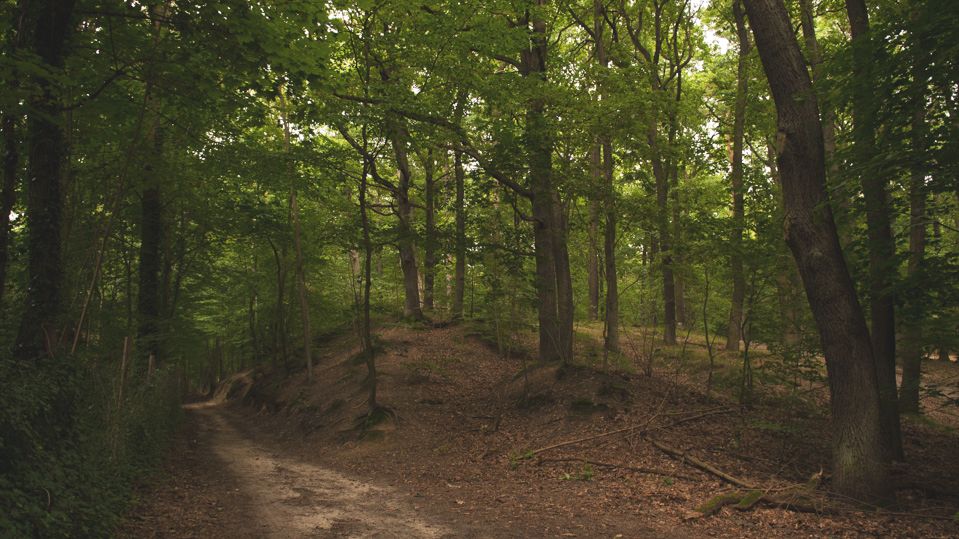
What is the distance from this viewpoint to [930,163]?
6281mm

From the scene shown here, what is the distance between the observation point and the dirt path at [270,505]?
21.7 feet

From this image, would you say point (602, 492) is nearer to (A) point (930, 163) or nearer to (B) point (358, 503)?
(B) point (358, 503)

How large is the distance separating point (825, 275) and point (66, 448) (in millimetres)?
9396

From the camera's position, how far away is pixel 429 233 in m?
13.4

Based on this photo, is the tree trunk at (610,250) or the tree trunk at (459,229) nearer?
the tree trunk at (610,250)

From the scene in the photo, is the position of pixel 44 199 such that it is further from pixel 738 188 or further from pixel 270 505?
pixel 738 188

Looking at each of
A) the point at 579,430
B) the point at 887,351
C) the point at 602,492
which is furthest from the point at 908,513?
the point at 579,430

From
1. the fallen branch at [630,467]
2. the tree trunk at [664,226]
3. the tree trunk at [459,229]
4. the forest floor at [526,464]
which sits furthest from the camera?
the tree trunk at [459,229]

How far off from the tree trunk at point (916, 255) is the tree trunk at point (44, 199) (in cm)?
1016

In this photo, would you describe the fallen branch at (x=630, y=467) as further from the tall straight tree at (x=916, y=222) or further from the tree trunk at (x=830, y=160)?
the tree trunk at (x=830, y=160)

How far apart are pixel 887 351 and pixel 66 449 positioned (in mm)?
11346

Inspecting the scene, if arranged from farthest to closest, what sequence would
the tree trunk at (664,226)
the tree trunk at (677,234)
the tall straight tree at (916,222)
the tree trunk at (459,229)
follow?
the tree trunk at (459,229)
the tree trunk at (664,226)
the tree trunk at (677,234)
the tall straight tree at (916,222)

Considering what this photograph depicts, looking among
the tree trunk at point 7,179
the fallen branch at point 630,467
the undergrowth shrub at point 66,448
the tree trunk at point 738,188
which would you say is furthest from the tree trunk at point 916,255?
the tree trunk at point 7,179

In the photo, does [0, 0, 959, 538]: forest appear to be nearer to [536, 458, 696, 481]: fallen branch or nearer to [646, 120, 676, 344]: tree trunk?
[536, 458, 696, 481]: fallen branch
